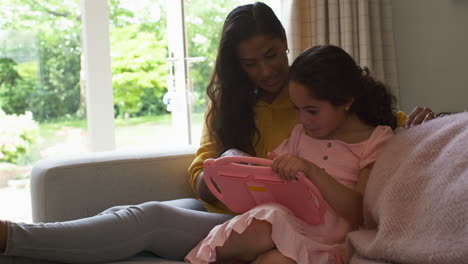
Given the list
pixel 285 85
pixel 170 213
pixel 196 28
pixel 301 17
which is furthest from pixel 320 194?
pixel 196 28

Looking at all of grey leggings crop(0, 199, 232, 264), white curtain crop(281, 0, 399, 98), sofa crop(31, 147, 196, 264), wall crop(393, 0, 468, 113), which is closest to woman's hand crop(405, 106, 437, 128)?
grey leggings crop(0, 199, 232, 264)

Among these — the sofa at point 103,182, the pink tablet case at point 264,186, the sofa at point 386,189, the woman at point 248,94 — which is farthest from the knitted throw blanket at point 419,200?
the sofa at point 103,182

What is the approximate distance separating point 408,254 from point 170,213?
594mm

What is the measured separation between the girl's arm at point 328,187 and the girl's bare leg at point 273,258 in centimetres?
17

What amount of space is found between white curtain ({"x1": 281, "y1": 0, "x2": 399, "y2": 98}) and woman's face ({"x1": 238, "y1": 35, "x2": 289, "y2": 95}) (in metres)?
1.17

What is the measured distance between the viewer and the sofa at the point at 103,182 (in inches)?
65.7

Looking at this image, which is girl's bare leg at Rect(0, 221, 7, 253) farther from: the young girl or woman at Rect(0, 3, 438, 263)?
the young girl

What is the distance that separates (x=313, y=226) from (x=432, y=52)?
2.25 m

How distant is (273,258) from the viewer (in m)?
1.31

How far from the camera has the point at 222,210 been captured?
1742 millimetres

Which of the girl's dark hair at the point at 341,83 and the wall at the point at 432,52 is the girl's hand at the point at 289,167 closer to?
the girl's dark hair at the point at 341,83

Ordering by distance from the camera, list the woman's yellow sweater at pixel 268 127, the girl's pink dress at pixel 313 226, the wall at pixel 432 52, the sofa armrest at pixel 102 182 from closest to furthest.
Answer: the girl's pink dress at pixel 313 226
the sofa armrest at pixel 102 182
the woman's yellow sweater at pixel 268 127
the wall at pixel 432 52

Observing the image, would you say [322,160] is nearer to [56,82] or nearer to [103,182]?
[103,182]

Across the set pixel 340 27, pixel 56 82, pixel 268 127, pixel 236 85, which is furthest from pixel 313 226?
pixel 56 82
